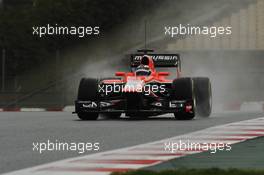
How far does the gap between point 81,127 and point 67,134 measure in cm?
211

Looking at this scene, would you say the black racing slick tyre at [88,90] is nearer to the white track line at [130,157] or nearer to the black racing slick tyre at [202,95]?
the black racing slick tyre at [202,95]

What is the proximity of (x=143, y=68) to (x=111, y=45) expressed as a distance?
27.0 m

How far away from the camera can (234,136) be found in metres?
15.5

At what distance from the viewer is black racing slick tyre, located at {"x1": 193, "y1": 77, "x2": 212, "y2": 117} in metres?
22.0

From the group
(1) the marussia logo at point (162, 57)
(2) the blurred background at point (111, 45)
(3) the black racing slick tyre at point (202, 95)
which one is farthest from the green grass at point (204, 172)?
(2) the blurred background at point (111, 45)

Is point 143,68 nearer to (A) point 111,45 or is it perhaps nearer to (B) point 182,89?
(B) point 182,89

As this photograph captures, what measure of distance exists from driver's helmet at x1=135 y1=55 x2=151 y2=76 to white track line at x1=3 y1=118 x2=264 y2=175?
524 centimetres

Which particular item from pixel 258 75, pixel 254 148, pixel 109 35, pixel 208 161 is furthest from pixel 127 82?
pixel 109 35

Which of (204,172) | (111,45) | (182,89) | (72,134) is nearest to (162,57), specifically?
(182,89)

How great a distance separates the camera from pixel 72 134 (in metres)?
16.3

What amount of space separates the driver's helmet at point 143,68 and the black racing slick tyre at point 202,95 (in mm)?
1195

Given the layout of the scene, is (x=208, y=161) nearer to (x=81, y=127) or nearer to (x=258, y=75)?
(x=81, y=127)

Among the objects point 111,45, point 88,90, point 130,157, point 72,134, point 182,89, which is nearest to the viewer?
point 130,157

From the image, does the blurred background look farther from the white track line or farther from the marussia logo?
the white track line
